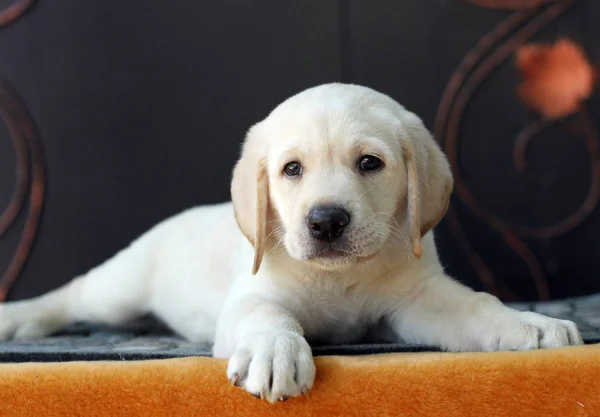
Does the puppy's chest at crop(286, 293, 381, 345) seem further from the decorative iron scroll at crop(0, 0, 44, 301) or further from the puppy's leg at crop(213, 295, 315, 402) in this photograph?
the decorative iron scroll at crop(0, 0, 44, 301)

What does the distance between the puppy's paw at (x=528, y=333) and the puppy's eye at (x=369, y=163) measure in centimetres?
62

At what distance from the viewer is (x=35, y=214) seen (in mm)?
4117

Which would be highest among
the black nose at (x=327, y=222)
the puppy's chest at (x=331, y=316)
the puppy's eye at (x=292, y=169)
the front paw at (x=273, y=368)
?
the puppy's eye at (x=292, y=169)

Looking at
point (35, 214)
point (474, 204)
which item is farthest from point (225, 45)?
point (474, 204)

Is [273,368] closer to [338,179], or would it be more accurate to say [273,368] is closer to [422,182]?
[338,179]

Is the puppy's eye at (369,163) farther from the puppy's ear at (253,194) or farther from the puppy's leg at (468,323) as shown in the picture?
the puppy's leg at (468,323)

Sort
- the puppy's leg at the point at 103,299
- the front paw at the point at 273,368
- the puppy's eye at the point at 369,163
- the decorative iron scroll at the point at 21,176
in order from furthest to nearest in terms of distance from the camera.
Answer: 1. the decorative iron scroll at the point at 21,176
2. the puppy's leg at the point at 103,299
3. the puppy's eye at the point at 369,163
4. the front paw at the point at 273,368

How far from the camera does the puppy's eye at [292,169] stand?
230cm

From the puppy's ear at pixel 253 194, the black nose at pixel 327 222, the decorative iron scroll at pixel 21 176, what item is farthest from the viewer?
the decorative iron scroll at pixel 21 176

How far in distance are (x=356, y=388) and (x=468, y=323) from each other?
53 centimetres

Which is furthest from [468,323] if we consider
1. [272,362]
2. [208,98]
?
[208,98]

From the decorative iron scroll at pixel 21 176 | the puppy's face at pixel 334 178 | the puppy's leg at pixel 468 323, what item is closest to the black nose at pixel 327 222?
the puppy's face at pixel 334 178

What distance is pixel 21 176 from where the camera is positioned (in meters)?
4.09

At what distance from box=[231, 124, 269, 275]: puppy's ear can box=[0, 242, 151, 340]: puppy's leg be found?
1102 mm
